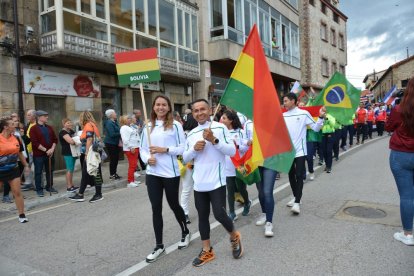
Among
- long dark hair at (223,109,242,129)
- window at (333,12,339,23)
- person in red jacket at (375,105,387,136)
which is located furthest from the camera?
window at (333,12,339,23)

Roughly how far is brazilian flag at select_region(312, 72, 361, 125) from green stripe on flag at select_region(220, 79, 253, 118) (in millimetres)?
4034

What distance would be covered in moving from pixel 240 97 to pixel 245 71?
0.97 ft

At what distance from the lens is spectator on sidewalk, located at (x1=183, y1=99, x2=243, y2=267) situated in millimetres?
3645

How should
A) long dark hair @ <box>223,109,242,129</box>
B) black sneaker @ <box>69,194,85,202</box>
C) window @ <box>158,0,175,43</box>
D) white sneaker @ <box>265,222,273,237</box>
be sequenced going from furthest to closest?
1. window @ <box>158,0,175,43</box>
2. black sneaker @ <box>69,194,85,202</box>
3. long dark hair @ <box>223,109,242,129</box>
4. white sneaker @ <box>265,222,273,237</box>

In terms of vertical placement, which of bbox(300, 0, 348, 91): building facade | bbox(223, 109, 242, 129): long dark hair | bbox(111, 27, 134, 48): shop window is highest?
bbox(300, 0, 348, 91): building facade

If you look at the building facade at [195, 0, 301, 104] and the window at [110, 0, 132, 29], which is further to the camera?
the building facade at [195, 0, 301, 104]

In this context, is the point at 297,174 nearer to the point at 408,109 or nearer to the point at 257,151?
the point at 257,151

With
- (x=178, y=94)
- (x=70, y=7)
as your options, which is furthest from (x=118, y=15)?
(x=178, y=94)

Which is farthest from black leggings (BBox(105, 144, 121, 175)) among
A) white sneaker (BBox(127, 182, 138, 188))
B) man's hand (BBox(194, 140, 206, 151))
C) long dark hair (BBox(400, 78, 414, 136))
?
long dark hair (BBox(400, 78, 414, 136))

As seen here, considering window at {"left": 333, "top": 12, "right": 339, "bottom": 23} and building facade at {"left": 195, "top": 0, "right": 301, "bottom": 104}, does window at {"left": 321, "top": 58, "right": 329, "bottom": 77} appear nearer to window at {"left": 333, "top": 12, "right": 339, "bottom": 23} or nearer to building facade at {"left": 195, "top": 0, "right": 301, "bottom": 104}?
window at {"left": 333, "top": 12, "right": 339, "bottom": 23}

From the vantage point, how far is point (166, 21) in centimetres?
1495

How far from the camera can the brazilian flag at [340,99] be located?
7574 mm

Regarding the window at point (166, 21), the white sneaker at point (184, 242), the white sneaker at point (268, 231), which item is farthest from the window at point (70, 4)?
the white sneaker at point (268, 231)

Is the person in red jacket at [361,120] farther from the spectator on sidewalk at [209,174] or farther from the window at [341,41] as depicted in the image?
the window at [341,41]
